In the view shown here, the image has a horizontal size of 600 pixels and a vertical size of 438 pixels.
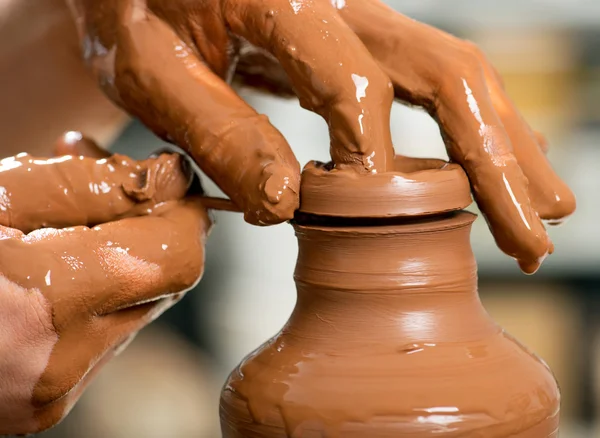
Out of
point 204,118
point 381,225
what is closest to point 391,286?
point 381,225

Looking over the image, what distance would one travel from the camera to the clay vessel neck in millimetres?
872

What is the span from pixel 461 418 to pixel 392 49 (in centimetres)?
47

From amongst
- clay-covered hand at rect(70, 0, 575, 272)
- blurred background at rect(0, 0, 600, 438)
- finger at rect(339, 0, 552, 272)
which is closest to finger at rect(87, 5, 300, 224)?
clay-covered hand at rect(70, 0, 575, 272)

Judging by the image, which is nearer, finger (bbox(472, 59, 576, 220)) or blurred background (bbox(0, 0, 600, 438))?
finger (bbox(472, 59, 576, 220))

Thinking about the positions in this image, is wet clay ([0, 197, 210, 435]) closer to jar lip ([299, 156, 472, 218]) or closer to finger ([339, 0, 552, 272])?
jar lip ([299, 156, 472, 218])

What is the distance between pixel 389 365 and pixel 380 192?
0.62 ft

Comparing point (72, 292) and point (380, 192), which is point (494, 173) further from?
point (72, 292)

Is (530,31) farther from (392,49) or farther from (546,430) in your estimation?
(546,430)

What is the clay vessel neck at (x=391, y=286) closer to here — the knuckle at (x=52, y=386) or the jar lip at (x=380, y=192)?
the jar lip at (x=380, y=192)

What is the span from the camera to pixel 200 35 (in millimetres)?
998

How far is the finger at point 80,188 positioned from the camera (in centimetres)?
94

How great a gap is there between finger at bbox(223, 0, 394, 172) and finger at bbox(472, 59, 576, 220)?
0.58ft

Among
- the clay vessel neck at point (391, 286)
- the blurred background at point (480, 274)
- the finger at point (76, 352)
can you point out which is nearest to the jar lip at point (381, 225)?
the clay vessel neck at point (391, 286)

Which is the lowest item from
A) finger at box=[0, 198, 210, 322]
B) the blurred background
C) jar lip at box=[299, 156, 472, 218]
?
the blurred background
